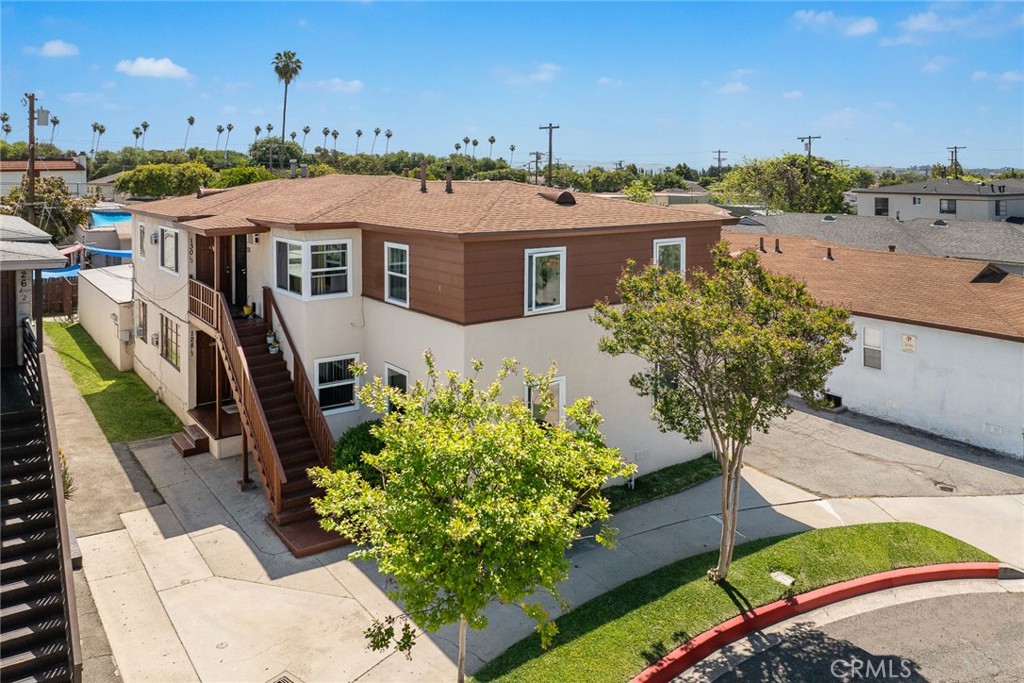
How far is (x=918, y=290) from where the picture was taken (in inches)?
819


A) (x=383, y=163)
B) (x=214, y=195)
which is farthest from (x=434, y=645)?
(x=383, y=163)

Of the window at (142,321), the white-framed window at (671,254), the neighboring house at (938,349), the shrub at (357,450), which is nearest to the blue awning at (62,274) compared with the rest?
the window at (142,321)

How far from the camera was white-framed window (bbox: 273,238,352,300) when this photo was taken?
14891 millimetres

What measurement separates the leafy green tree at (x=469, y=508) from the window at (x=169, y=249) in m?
13.2

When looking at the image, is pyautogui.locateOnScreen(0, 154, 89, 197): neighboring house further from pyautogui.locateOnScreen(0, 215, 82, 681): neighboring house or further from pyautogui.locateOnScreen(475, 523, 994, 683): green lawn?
pyautogui.locateOnScreen(475, 523, 994, 683): green lawn

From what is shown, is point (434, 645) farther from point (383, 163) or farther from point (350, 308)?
point (383, 163)

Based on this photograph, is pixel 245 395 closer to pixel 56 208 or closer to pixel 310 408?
pixel 310 408

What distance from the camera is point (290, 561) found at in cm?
1207

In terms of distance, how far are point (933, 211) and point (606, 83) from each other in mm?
29492

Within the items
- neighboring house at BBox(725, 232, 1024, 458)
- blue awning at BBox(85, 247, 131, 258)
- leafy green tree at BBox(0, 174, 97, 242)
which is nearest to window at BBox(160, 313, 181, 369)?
blue awning at BBox(85, 247, 131, 258)

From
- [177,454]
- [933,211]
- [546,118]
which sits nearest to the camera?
[177,454]

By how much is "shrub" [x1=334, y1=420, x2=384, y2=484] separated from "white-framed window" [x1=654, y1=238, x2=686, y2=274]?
7.56 metres

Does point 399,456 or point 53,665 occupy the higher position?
point 399,456

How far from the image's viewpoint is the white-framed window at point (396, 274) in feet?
47.1
